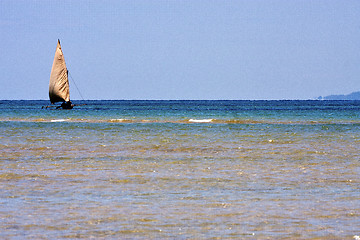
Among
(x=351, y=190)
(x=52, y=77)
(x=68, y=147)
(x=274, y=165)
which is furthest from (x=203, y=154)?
(x=52, y=77)

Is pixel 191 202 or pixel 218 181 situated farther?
pixel 218 181

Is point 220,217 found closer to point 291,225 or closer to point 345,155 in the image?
point 291,225

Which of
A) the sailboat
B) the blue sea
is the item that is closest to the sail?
the sailboat

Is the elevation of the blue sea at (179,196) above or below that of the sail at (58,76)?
below

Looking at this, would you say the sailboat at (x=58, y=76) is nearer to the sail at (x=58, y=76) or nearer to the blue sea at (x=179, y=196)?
the sail at (x=58, y=76)

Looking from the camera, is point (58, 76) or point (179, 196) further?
point (58, 76)

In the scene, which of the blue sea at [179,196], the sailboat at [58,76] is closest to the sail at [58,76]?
the sailboat at [58,76]

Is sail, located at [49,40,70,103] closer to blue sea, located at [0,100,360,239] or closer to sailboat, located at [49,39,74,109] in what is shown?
sailboat, located at [49,39,74,109]

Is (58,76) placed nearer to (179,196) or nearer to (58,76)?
(58,76)

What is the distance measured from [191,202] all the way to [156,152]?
524 inches

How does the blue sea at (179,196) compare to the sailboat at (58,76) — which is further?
the sailboat at (58,76)

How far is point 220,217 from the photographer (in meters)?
11.7

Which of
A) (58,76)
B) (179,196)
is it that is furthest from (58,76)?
(179,196)

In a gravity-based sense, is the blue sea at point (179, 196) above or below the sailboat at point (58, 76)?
below
